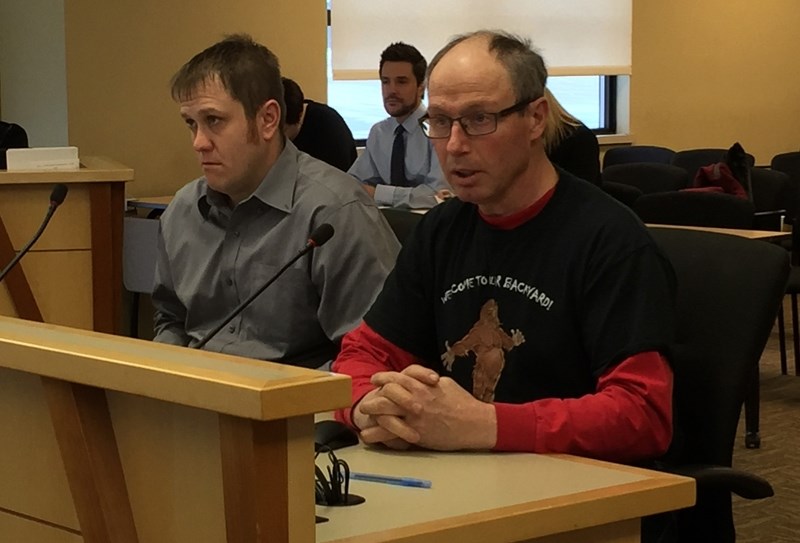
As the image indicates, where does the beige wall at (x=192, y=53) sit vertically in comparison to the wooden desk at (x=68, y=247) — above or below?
above

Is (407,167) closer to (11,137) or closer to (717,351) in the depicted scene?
(11,137)

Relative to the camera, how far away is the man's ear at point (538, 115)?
1822mm

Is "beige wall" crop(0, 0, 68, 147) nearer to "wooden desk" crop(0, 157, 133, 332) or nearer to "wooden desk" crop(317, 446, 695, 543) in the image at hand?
"wooden desk" crop(0, 157, 133, 332)

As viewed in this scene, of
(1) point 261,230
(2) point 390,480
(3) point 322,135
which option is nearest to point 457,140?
(2) point 390,480

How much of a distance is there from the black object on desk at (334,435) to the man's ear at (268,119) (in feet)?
3.10

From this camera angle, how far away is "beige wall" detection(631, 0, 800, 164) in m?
8.24

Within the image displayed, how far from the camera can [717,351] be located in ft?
5.98

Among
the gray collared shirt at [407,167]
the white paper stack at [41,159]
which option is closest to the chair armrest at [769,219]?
the gray collared shirt at [407,167]

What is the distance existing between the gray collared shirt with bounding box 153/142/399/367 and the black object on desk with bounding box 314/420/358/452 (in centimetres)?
67

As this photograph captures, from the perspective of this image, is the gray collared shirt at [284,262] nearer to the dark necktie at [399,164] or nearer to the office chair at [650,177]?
the dark necktie at [399,164]

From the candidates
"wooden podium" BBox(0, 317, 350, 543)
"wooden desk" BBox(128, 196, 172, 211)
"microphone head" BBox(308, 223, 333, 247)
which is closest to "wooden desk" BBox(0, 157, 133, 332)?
"wooden desk" BBox(128, 196, 172, 211)

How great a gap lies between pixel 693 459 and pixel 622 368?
30 cm

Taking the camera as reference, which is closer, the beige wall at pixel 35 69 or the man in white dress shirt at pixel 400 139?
the man in white dress shirt at pixel 400 139

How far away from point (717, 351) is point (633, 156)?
581 centimetres
